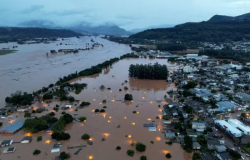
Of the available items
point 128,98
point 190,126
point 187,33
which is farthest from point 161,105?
point 187,33

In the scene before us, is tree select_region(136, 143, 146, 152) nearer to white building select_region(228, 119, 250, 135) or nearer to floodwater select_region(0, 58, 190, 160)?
floodwater select_region(0, 58, 190, 160)

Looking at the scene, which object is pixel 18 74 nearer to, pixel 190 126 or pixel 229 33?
pixel 190 126

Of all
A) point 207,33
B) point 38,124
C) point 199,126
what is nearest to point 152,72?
point 199,126

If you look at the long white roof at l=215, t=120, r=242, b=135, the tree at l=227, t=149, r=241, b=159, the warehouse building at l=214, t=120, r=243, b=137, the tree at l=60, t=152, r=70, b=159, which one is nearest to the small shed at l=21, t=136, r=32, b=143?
the tree at l=60, t=152, r=70, b=159

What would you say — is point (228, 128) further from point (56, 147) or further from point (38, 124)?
point (38, 124)

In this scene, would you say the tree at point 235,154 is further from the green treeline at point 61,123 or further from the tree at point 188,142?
the green treeline at point 61,123

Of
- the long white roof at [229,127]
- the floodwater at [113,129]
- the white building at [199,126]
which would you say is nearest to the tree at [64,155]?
the floodwater at [113,129]

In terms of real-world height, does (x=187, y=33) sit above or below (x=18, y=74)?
above
